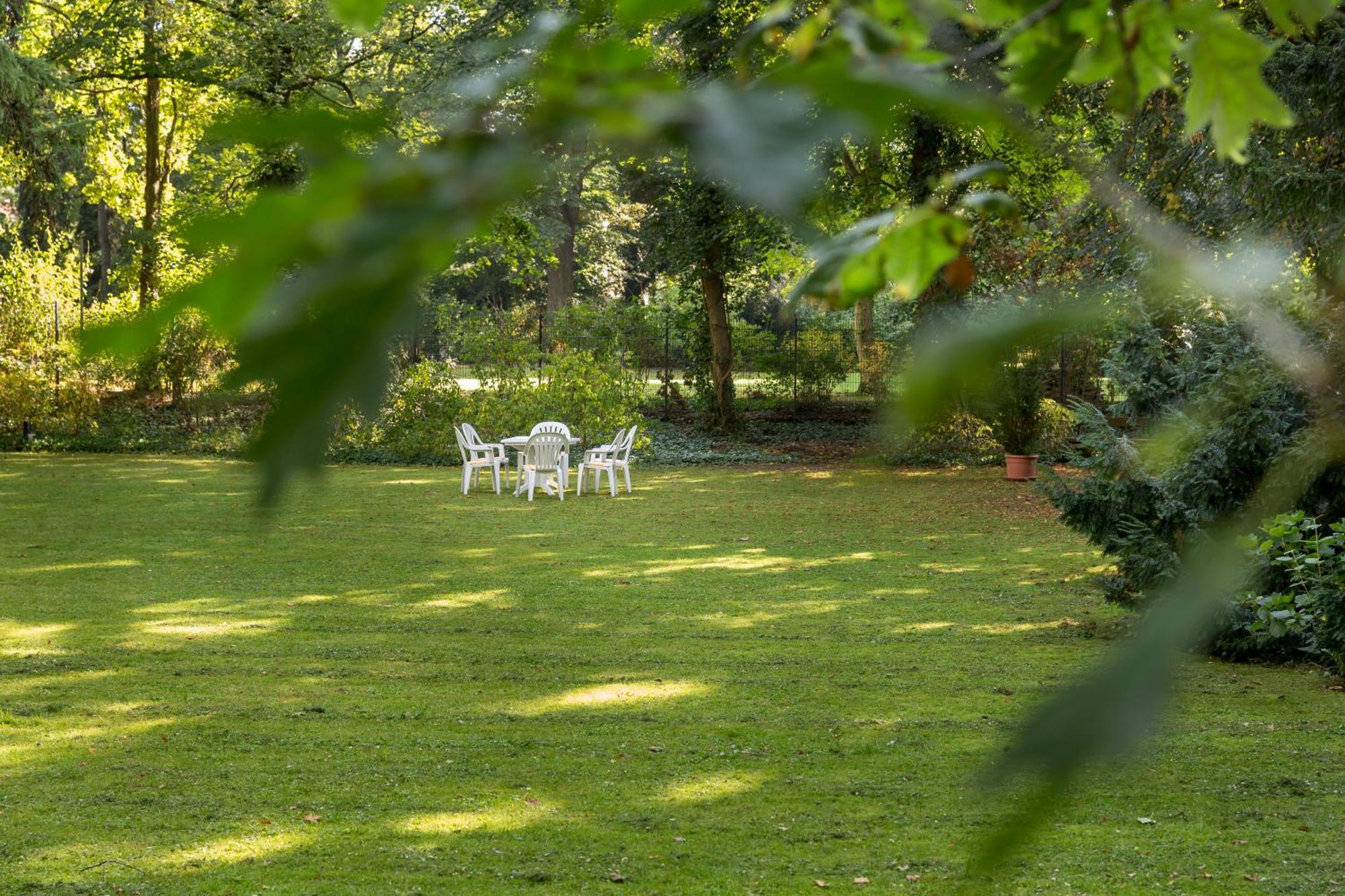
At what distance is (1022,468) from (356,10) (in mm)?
15918

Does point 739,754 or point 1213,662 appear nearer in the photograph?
point 739,754

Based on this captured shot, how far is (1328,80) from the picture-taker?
3604 millimetres

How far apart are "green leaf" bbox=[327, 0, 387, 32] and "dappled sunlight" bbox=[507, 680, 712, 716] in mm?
5201

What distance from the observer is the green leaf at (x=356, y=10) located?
488 millimetres

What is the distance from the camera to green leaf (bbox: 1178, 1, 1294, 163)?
0.62 metres

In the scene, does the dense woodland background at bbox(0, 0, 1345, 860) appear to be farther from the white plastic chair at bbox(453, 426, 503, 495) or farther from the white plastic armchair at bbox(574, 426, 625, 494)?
the white plastic armchair at bbox(574, 426, 625, 494)

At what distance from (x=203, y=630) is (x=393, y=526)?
436cm

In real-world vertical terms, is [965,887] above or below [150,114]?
below

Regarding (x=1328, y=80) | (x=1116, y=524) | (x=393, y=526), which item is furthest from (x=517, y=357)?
(x=1328, y=80)

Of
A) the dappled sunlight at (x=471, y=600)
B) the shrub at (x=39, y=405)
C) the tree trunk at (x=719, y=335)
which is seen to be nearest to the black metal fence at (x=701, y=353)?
the tree trunk at (x=719, y=335)

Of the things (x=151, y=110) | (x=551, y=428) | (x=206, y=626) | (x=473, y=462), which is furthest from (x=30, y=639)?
(x=151, y=110)

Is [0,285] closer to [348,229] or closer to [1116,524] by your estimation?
[1116,524]

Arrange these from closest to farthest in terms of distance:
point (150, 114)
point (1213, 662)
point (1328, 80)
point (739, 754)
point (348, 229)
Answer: point (348, 229) < point (1328, 80) < point (739, 754) < point (1213, 662) < point (150, 114)

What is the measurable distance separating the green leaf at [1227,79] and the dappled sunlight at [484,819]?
3.94 metres
